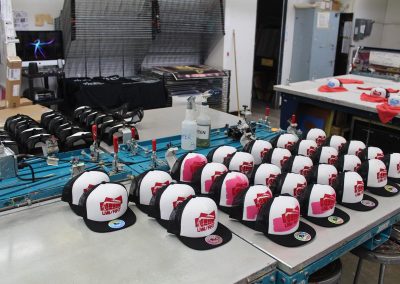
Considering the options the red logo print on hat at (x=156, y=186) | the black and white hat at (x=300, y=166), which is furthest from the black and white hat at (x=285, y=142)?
the red logo print on hat at (x=156, y=186)

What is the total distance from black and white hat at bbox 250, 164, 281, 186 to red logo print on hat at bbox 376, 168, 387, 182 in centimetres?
42

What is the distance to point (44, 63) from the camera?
13.1 ft

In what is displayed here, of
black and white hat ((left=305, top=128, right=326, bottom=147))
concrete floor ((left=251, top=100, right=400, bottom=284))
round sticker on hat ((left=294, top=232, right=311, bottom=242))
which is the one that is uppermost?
black and white hat ((left=305, top=128, right=326, bottom=147))

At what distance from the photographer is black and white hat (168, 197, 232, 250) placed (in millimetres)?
1137

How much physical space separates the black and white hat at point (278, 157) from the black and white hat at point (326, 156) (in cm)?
13

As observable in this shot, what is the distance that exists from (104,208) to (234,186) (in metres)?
0.43

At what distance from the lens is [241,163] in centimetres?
153

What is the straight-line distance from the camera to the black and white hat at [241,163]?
5.00 ft

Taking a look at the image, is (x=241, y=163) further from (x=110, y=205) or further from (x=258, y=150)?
(x=110, y=205)

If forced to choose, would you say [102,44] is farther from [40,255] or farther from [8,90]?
[40,255]

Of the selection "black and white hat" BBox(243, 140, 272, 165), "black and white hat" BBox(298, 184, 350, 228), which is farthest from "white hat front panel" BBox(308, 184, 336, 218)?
"black and white hat" BBox(243, 140, 272, 165)

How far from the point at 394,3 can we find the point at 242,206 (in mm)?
7749

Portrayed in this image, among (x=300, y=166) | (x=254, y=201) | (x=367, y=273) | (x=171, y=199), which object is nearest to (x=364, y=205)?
(x=300, y=166)

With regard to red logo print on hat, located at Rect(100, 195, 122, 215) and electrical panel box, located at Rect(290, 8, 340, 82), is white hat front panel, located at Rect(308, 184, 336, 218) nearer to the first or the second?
red logo print on hat, located at Rect(100, 195, 122, 215)
